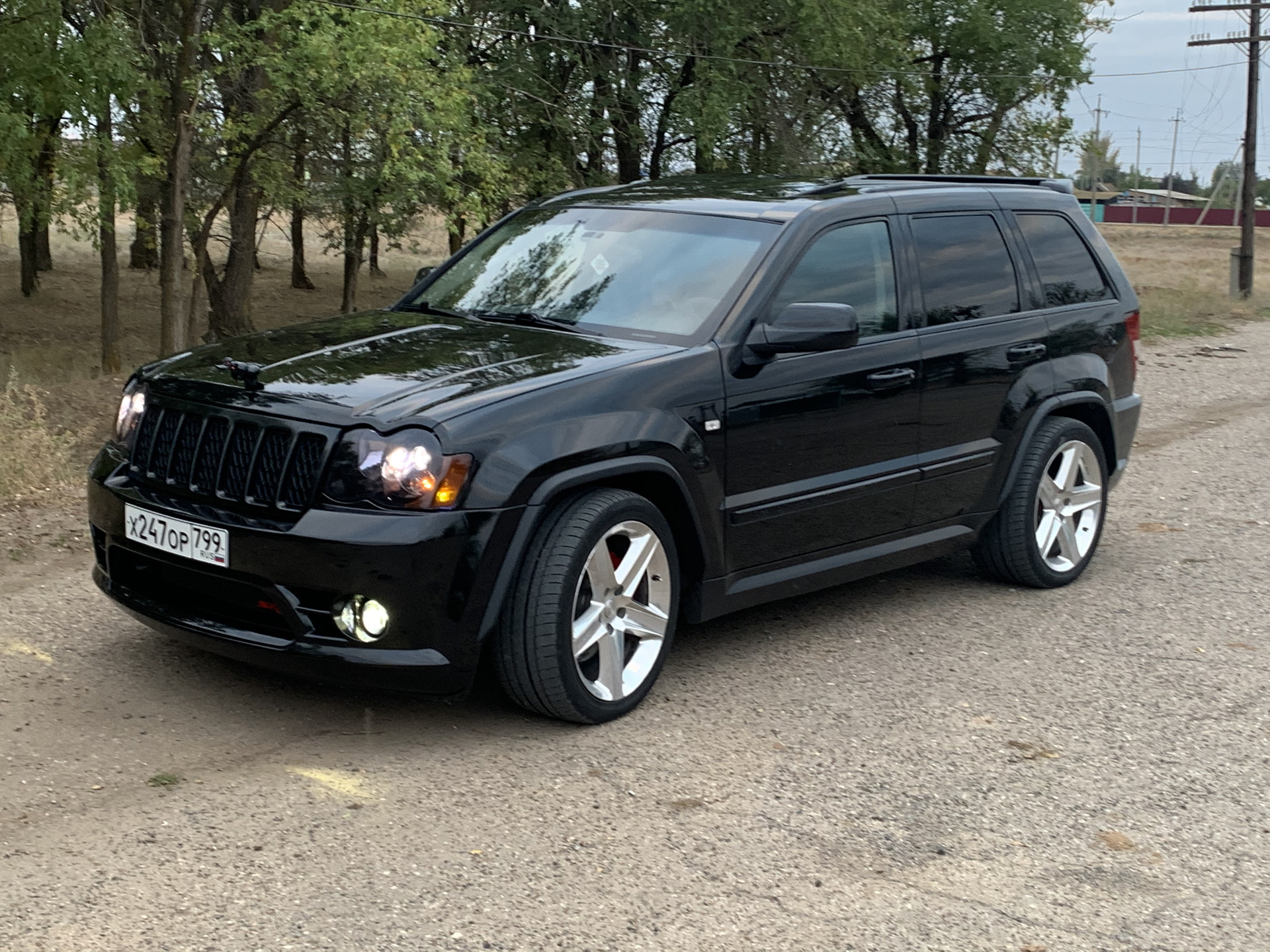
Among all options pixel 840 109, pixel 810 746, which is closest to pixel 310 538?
pixel 810 746

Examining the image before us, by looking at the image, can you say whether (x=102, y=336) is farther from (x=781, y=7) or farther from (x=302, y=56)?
(x=781, y=7)

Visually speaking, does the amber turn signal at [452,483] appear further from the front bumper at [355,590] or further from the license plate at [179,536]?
the license plate at [179,536]

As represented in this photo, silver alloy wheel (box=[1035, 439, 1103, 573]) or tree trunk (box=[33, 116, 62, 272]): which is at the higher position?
tree trunk (box=[33, 116, 62, 272])

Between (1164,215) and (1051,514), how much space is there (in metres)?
116

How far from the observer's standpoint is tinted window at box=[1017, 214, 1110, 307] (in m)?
6.71

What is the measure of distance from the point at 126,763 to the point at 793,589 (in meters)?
2.51

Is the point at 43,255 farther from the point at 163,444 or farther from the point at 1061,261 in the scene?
the point at 163,444

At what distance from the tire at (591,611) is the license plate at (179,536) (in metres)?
0.90

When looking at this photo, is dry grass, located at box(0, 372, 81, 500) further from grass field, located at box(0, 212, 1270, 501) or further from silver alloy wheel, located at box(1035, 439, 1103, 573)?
silver alloy wheel, located at box(1035, 439, 1103, 573)

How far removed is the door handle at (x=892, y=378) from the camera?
570 cm

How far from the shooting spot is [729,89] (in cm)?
2583

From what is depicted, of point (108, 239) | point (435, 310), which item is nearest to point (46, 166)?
→ point (108, 239)

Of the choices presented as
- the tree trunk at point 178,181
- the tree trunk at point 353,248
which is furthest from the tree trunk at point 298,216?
the tree trunk at point 178,181

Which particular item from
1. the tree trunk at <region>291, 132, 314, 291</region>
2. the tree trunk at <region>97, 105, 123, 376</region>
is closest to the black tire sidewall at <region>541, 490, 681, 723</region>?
the tree trunk at <region>97, 105, 123, 376</region>
